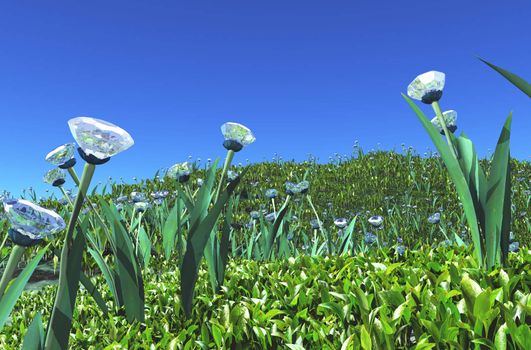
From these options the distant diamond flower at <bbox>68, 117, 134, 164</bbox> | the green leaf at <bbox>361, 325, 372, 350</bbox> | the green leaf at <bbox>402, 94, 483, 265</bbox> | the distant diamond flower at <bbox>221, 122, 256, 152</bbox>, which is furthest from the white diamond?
the distant diamond flower at <bbox>68, 117, 134, 164</bbox>

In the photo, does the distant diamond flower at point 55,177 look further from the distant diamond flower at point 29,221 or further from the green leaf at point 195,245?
the distant diamond flower at point 29,221

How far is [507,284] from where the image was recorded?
2.11m

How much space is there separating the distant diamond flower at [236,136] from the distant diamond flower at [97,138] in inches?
42.6

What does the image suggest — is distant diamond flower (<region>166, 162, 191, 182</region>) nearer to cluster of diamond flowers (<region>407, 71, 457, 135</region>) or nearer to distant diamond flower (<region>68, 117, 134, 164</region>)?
cluster of diamond flowers (<region>407, 71, 457, 135</region>)

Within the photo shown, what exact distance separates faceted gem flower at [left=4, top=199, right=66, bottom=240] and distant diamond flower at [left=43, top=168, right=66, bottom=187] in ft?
4.98

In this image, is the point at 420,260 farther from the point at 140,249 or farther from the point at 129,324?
the point at 140,249

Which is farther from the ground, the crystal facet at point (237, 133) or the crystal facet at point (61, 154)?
the crystal facet at point (237, 133)

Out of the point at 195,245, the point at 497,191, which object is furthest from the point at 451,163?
the point at 195,245

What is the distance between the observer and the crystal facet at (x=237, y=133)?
2.48 metres

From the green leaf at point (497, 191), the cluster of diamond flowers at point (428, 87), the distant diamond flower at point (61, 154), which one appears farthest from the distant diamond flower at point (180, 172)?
the green leaf at point (497, 191)

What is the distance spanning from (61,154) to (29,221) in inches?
25.4

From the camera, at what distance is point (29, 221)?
1335 millimetres

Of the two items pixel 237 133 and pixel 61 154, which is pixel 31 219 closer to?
pixel 61 154

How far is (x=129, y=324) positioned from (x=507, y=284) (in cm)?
169
